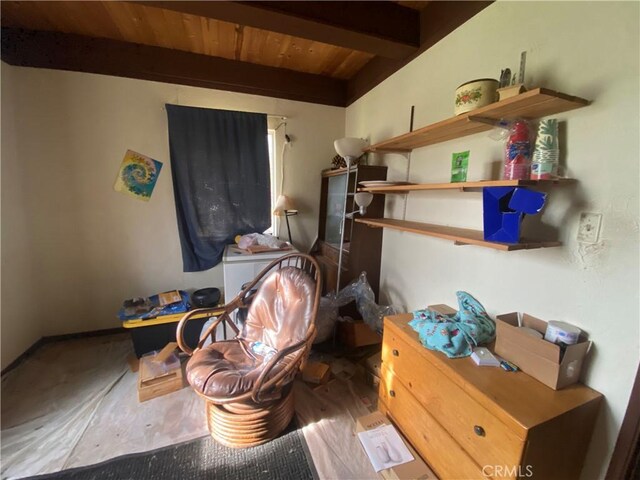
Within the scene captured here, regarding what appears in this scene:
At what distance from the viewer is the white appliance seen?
2160mm

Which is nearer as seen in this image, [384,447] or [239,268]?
[384,447]

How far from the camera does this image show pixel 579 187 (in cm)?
98

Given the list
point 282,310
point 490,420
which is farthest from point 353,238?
point 490,420

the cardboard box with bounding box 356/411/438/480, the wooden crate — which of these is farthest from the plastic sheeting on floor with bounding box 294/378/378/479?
the wooden crate

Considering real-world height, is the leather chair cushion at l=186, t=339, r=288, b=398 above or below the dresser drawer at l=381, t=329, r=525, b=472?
below

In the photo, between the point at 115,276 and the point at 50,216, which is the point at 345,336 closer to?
the point at 115,276

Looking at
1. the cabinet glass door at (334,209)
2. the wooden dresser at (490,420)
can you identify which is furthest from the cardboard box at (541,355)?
the cabinet glass door at (334,209)

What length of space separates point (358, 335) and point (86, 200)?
2515mm

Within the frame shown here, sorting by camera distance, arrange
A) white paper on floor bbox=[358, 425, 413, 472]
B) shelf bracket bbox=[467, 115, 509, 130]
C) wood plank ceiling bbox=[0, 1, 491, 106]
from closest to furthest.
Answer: shelf bracket bbox=[467, 115, 509, 130]
white paper on floor bbox=[358, 425, 413, 472]
wood plank ceiling bbox=[0, 1, 491, 106]

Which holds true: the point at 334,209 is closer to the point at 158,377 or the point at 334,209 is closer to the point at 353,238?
the point at 353,238

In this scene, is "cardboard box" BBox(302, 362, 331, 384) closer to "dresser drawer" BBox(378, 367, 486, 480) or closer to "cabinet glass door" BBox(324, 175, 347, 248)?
"dresser drawer" BBox(378, 367, 486, 480)

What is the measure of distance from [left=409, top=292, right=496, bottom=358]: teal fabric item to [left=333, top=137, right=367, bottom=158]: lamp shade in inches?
49.5

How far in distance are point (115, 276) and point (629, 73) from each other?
335 centimetres

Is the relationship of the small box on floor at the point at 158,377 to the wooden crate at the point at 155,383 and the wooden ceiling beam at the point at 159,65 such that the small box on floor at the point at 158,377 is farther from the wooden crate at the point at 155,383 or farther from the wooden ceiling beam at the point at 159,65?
the wooden ceiling beam at the point at 159,65
